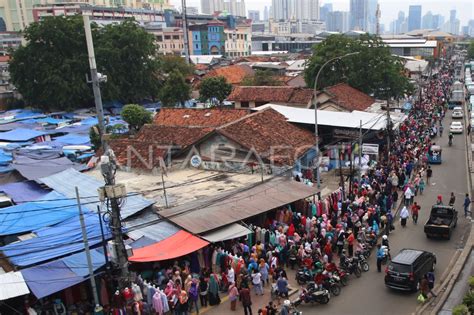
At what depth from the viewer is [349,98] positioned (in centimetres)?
3591

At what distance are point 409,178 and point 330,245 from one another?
40.6ft

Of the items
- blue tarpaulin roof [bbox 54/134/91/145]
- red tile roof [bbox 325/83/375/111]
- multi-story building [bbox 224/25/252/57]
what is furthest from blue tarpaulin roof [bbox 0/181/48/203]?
multi-story building [bbox 224/25/252/57]

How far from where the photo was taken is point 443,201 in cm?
2319

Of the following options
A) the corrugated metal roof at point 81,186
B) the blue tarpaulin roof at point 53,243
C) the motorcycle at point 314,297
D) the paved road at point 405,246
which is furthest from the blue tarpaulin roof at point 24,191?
the paved road at point 405,246

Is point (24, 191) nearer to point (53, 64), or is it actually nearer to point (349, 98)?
point (349, 98)

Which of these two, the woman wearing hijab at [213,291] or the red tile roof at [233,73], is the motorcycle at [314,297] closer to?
the woman wearing hijab at [213,291]

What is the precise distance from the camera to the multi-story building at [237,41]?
115m

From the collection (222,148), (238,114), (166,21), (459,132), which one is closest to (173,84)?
(238,114)

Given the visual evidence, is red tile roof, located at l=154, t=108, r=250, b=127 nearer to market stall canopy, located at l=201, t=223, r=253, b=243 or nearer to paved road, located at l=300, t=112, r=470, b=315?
paved road, located at l=300, t=112, r=470, b=315

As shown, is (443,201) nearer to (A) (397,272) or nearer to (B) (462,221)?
(B) (462,221)

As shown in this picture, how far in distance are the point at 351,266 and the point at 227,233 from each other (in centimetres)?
436

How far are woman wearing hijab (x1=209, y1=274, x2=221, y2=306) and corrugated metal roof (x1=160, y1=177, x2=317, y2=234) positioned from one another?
194cm

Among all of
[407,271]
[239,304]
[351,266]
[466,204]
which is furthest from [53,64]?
[407,271]

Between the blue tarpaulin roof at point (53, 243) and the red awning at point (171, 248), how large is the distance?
1.44 meters
